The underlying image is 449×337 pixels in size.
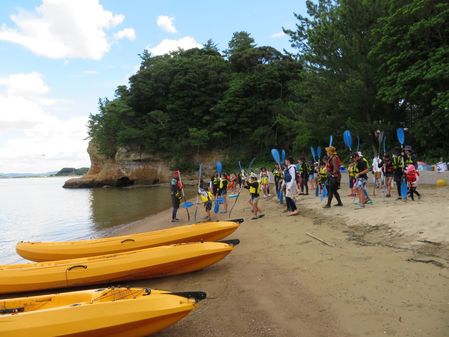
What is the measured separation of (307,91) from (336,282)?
19.7 m

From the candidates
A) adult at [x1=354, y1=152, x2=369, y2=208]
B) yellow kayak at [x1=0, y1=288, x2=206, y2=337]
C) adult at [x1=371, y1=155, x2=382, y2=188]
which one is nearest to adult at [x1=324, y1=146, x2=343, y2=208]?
adult at [x1=354, y1=152, x2=369, y2=208]

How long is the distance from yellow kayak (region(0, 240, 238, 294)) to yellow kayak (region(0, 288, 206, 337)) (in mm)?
1661

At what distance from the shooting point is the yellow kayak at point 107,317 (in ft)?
11.2

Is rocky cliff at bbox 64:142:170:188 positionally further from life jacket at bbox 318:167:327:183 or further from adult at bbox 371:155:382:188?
life jacket at bbox 318:167:327:183

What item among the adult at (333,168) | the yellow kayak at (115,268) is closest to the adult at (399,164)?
the adult at (333,168)

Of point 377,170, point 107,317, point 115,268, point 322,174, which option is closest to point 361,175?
point 322,174

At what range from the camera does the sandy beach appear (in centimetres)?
359

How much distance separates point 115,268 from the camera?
5.57m

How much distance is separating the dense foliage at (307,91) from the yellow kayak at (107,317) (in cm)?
1428

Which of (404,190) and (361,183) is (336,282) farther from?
(404,190)

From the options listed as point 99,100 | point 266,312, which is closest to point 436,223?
point 266,312

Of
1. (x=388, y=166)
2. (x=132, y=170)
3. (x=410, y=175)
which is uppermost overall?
(x=132, y=170)

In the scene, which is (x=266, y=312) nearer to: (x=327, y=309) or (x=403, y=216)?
(x=327, y=309)

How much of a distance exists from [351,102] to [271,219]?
1207cm
